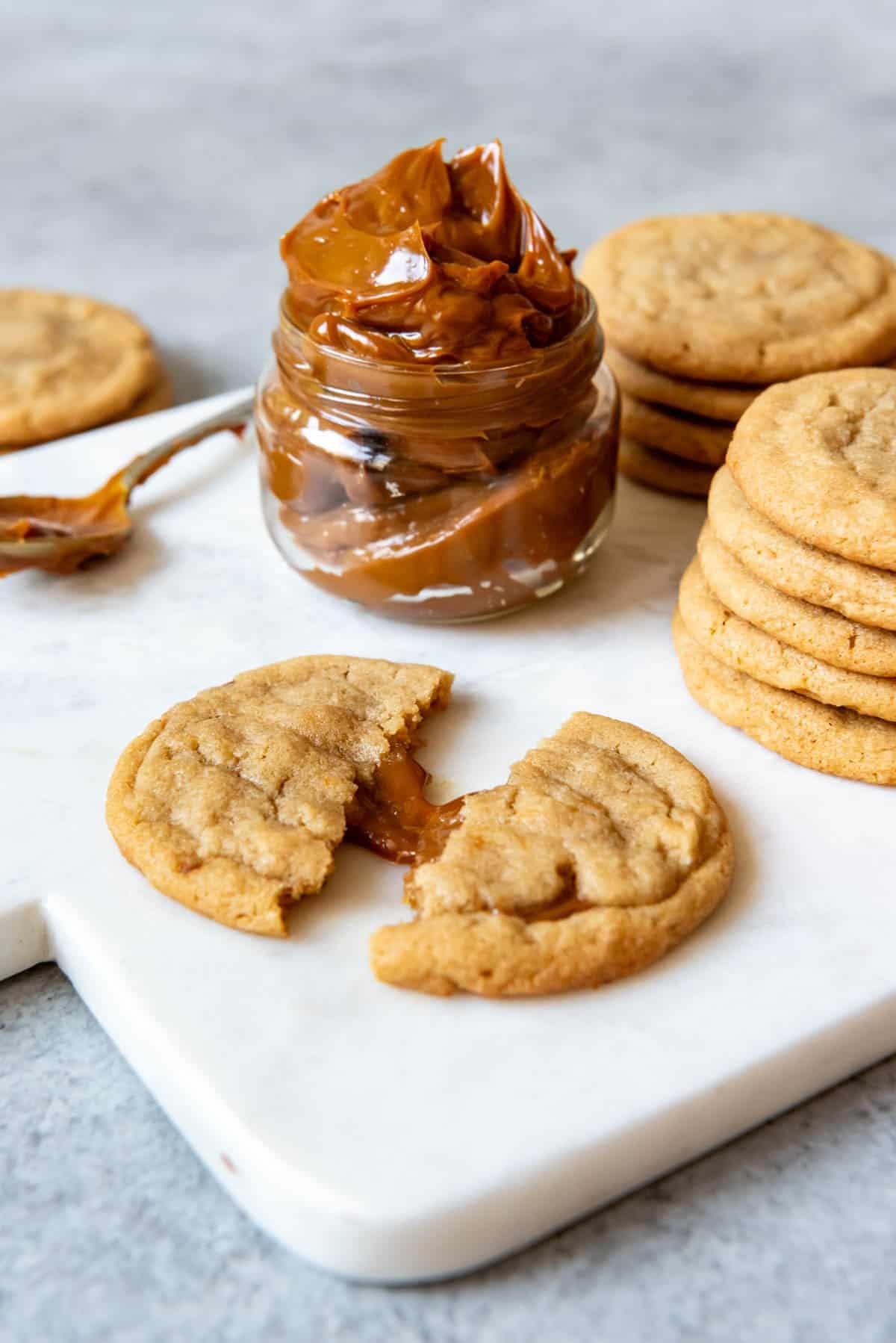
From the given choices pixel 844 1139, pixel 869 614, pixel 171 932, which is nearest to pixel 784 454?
pixel 869 614

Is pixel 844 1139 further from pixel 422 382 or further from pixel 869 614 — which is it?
pixel 422 382

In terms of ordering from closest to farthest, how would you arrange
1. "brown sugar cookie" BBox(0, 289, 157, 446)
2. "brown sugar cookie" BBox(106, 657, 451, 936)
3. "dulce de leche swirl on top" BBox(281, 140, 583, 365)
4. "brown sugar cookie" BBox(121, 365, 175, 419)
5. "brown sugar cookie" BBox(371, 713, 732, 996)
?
"brown sugar cookie" BBox(371, 713, 732, 996)
"brown sugar cookie" BBox(106, 657, 451, 936)
"dulce de leche swirl on top" BBox(281, 140, 583, 365)
"brown sugar cookie" BBox(0, 289, 157, 446)
"brown sugar cookie" BBox(121, 365, 175, 419)

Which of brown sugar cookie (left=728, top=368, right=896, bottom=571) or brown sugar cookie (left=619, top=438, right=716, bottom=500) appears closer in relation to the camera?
brown sugar cookie (left=728, top=368, right=896, bottom=571)

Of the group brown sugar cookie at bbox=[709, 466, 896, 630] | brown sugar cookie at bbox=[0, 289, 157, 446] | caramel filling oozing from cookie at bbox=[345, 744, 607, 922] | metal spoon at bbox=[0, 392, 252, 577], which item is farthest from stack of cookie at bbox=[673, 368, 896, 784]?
brown sugar cookie at bbox=[0, 289, 157, 446]

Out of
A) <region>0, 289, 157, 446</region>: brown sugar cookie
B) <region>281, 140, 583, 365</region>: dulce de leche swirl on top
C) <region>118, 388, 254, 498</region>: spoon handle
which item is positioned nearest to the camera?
<region>281, 140, 583, 365</region>: dulce de leche swirl on top

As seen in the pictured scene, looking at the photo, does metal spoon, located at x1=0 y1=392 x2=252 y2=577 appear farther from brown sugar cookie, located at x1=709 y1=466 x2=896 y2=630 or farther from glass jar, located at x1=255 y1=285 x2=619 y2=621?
brown sugar cookie, located at x1=709 y1=466 x2=896 y2=630

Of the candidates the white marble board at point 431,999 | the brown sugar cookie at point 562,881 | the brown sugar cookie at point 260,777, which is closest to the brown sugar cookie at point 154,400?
→ the white marble board at point 431,999
